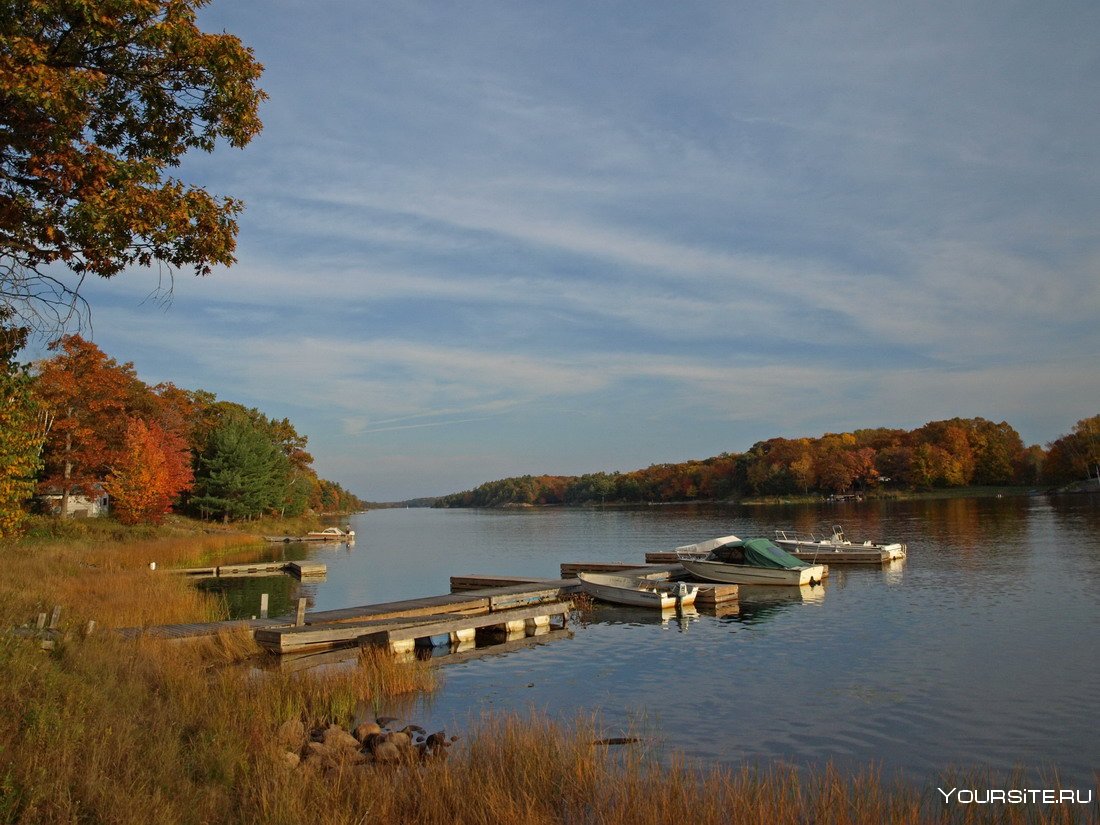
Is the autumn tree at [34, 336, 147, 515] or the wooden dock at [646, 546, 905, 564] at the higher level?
the autumn tree at [34, 336, 147, 515]

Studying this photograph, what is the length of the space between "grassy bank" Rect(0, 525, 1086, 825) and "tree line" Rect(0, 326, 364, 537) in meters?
4.60

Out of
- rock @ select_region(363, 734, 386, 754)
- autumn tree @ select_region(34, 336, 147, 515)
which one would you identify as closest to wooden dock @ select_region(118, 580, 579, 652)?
rock @ select_region(363, 734, 386, 754)

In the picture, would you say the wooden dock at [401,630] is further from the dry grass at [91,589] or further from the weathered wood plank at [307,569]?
the weathered wood plank at [307,569]

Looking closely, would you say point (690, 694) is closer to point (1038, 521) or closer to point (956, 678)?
point (956, 678)

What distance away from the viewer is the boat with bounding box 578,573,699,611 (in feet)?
94.2

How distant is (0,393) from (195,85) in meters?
4.90

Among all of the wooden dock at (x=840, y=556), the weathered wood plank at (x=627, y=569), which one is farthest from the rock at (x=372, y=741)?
the wooden dock at (x=840, y=556)

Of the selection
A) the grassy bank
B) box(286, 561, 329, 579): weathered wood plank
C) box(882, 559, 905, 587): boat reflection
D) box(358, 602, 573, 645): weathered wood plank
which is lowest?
box(286, 561, 329, 579): weathered wood plank

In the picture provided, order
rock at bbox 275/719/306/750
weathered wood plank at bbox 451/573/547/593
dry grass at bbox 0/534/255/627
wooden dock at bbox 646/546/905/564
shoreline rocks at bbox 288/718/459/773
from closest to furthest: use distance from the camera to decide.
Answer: shoreline rocks at bbox 288/718/459/773 < rock at bbox 275/719/306/750 < dry grass at bbox 0/534/255/627 < weathered wood plank at bbox 451/573/547/593 < wooden dock at bbox 646/546/905/564

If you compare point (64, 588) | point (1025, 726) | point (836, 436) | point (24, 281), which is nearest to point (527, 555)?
point (64, 588)

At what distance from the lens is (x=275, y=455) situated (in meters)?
85.6

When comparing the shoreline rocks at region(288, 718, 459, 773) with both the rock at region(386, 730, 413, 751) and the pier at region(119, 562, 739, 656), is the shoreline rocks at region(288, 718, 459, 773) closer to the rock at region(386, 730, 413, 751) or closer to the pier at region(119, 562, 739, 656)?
the rock at region(386, 730, 413, 751)

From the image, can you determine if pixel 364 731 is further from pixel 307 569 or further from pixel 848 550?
pixel 848 550

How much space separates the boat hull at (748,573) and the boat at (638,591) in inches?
211
